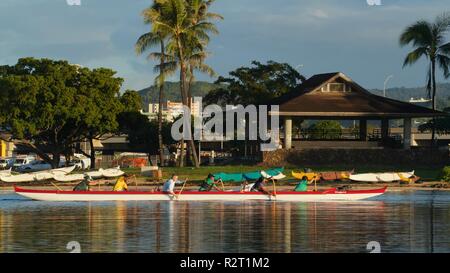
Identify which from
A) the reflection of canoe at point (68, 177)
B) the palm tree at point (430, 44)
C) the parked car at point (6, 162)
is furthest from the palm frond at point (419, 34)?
the parked car at point (6, 162)

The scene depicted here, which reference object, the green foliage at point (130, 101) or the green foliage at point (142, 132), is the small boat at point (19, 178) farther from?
the green foliage at point (130, 101)

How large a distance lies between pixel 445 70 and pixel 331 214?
43152 millimetres

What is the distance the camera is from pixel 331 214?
4056 cm

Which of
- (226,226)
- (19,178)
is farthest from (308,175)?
(226,226)

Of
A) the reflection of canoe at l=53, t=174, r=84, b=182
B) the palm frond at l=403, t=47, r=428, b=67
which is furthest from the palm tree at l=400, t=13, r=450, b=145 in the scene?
the reflection of canoe at l=53, t=174, r=84, b=182

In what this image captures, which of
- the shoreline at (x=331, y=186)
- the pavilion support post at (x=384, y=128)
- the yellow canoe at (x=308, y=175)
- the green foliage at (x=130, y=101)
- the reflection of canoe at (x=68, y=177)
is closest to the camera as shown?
the shoreline at (x=331, y=186)

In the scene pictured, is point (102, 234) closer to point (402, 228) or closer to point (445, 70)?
point (402, 228)

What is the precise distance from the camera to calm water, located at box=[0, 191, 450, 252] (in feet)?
93.5

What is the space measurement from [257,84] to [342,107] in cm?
2177

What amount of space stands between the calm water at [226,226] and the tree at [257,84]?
46264 millimetres

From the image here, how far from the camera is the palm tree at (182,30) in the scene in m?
73.1

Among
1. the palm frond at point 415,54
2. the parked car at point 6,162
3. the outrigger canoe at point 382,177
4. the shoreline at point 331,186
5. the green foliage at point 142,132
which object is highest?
the palm frond at point 415,54

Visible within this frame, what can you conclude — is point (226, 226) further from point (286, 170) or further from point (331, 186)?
point (286, 170)

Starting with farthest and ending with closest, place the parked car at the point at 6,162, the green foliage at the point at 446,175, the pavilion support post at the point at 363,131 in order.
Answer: the parked car at the point at 6,162 → the pavilion support post at the point at 363,131 → the green foliage at the point at 446,175
